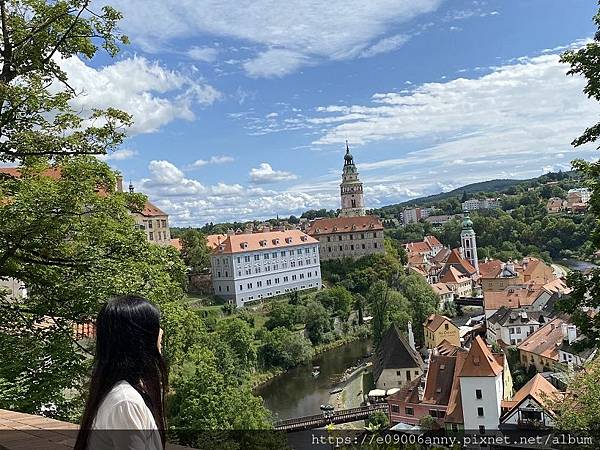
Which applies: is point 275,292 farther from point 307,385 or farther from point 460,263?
point 460,263

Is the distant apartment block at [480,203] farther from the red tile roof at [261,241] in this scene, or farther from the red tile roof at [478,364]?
the red tile roof at [478,364]

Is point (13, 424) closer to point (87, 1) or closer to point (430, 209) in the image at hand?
point (87, 1)

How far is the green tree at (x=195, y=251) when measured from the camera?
174 ft

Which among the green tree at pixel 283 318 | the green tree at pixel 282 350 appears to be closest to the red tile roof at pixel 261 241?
the green tree at pixel 283 318

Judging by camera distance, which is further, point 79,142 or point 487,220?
point 487,220

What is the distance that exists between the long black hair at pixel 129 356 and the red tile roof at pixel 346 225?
67734 mm

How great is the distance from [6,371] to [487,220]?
95747 mm

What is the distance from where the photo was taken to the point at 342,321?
49.8 metres

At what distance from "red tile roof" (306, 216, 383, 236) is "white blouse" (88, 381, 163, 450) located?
6788 centimetres

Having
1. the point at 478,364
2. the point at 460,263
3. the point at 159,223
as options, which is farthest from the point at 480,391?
the point at 460,263

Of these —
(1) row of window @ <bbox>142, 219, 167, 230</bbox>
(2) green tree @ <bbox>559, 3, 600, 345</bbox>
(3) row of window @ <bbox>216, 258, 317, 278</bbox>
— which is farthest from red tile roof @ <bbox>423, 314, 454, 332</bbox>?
(2) green tree @ <bbox>559, 3, 600, 345</bbox>

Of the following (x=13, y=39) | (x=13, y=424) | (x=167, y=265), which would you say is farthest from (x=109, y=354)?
(x=13, y=39)

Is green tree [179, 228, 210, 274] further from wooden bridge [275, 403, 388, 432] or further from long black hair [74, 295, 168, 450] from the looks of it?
long black hair [74, 295, 168, 450]

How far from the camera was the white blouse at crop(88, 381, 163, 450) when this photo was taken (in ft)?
5.06
